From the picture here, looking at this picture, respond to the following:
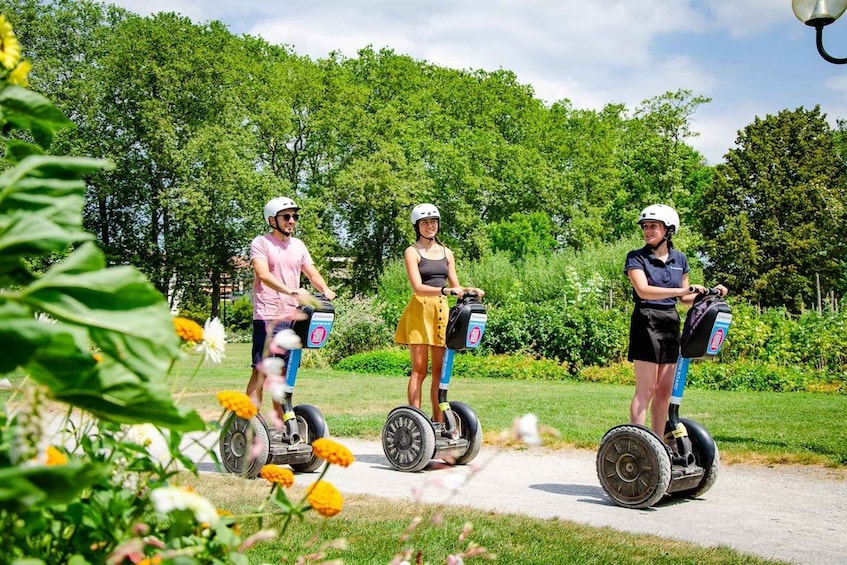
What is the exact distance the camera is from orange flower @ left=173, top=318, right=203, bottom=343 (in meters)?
1.76

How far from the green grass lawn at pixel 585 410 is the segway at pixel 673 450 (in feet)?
6.01

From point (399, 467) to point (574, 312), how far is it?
1087cm

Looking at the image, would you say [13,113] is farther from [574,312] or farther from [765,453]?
[574,312]

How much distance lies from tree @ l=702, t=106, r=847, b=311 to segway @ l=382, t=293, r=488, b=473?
2948cm

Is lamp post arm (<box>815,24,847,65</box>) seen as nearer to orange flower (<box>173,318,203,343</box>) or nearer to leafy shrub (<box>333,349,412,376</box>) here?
orange flower (<box>173,318,203,343</box>)

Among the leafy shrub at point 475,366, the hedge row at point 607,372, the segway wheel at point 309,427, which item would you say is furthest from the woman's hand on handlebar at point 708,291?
the leafy shrub at point 475,366

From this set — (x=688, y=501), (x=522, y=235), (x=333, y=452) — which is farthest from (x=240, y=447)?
(x=522, y=235)

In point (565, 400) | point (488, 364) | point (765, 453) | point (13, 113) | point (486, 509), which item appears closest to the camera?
point (13, 113)

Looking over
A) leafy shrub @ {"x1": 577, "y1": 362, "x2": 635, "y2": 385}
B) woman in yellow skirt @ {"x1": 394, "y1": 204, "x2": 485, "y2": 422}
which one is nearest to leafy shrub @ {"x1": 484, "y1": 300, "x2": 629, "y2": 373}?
leafy shrub @ {"x1": 577, "y1": 362, "x2": 635, "y2": 385}

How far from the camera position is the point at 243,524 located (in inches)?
159

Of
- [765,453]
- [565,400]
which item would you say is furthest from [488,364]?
[765,453]

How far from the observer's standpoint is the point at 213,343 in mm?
1900

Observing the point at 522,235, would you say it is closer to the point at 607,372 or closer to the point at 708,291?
the point at 607,372

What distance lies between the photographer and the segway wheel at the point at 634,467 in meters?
5.13
